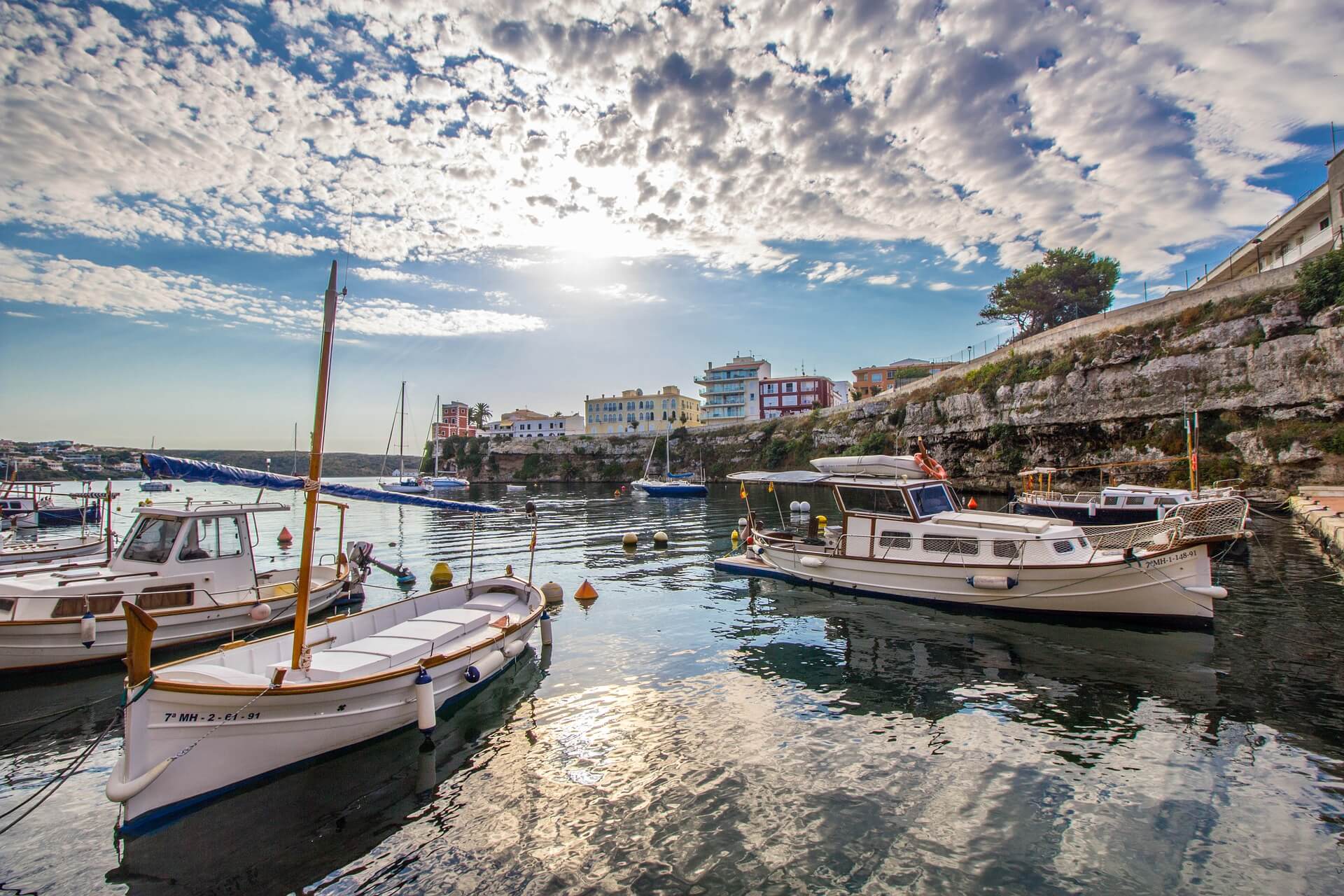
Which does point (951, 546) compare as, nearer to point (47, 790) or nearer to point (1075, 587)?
point (1075, 587)

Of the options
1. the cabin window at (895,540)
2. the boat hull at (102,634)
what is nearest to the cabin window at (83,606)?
the boat hull at (102,634)

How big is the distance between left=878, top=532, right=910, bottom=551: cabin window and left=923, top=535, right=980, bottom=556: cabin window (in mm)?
554

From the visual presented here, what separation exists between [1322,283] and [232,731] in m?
53.9

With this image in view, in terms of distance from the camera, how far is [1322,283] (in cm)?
3419

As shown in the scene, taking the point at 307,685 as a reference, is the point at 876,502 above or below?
above

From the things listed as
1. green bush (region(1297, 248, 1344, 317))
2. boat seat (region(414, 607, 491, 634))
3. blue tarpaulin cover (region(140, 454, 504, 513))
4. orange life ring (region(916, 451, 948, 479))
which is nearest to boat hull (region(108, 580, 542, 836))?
boat seat (region(414, 607, 491, 634))

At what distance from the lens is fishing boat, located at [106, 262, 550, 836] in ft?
22.2

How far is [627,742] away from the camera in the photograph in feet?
30.4

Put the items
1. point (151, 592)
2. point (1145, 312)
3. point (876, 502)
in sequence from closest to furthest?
1. point (151, 592)
2. point (876, 502)
3. point (1145, 312)

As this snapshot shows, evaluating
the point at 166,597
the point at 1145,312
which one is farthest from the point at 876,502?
the point at 1145,312

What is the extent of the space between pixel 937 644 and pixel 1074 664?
281 cm

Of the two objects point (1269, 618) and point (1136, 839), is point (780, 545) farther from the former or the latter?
point (1136, 839)

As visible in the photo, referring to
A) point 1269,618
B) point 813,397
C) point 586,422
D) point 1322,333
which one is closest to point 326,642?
point 1269,618

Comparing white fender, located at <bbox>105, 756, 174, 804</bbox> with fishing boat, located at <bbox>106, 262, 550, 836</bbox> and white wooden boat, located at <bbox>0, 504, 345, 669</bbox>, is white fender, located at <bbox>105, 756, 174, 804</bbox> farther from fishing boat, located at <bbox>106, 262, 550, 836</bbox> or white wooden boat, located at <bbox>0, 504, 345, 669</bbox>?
white wooden boat, located at <bbox>0, 504, 345, 669</bbox>
